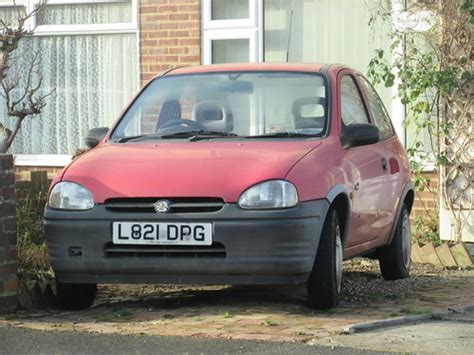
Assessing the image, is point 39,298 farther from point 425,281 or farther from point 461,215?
point 461,215

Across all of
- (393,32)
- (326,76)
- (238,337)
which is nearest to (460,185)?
(393,32)

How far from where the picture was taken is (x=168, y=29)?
13898 mm

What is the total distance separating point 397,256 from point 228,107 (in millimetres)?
1968

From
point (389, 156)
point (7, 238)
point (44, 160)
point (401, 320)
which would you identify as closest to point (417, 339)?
point (401, 320)

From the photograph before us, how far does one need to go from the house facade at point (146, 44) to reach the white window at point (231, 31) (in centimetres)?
1

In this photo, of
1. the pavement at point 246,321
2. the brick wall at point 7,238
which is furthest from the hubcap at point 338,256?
the brick wall at point 7,238

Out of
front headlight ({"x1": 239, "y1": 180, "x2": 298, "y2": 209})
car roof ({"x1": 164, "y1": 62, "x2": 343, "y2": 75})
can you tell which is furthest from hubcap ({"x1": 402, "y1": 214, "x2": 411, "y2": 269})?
front headlight ({"x1": 239, "y1": 180, "x2": 298, "y2": 209})

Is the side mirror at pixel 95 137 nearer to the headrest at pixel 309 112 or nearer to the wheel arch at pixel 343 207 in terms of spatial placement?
the headrest at pixel 309 112

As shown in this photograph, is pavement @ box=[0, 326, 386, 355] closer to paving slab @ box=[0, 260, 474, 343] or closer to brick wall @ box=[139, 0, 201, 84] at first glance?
paving slab @ box=[0, 260, 474, 343]

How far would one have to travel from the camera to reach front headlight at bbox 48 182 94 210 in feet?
26.1

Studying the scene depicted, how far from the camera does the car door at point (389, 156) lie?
31.6ft

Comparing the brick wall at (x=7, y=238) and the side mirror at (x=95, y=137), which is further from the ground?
the side mirror at (x=95, y=137)

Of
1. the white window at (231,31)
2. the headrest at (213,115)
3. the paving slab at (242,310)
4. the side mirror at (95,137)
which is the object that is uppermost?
the white window at (231,31)

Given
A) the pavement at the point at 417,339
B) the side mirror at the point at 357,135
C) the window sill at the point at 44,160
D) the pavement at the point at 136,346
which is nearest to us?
the pavement at the point at 136,346
